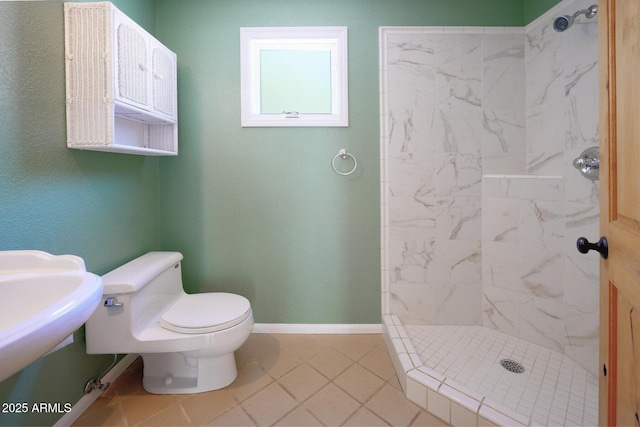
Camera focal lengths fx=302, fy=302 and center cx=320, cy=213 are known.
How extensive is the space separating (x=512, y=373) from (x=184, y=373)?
5.74 feet

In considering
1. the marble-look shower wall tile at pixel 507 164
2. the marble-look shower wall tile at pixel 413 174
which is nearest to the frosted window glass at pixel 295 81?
the marble-look shower wall tile at pixel 413 174

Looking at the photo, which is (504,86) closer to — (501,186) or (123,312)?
(501,186)

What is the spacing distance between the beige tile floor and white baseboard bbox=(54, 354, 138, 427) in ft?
0.09

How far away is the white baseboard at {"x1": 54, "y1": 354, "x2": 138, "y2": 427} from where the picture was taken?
136 cm

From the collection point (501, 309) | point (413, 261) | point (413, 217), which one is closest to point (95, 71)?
point (413, 217)

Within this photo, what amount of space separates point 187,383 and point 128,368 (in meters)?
0.48

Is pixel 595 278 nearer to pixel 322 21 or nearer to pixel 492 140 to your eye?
pixel 492 140

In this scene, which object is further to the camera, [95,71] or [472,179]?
[472,179]

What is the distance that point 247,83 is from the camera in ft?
6.81

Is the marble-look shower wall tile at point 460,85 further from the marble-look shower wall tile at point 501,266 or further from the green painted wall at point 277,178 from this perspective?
the marble-look shower wall tile at point 501,266

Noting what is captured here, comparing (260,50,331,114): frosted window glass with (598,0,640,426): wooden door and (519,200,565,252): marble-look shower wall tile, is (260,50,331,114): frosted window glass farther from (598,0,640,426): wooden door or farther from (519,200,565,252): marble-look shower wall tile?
(598,0,640,426): wooden door

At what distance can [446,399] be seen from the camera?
1.38 metres

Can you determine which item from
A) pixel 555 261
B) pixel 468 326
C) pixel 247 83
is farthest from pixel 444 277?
pixel 247 83

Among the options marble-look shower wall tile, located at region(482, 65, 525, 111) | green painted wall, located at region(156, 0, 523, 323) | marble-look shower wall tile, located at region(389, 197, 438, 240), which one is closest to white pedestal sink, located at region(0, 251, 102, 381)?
green painted wall, located at region(156, 0, 523, 323)
